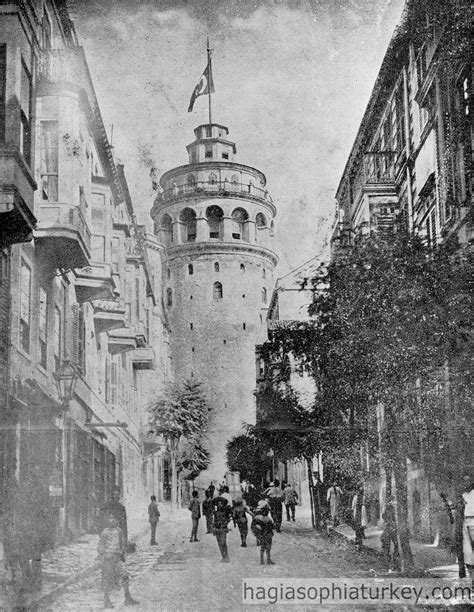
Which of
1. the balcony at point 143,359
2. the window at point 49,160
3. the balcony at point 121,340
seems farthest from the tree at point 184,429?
the window at point 49,160

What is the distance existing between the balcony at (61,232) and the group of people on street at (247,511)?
17.7ft

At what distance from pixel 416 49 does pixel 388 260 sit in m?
6.14

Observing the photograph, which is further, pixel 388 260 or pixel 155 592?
pixel 388 260

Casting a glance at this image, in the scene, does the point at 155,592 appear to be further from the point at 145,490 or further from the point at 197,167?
the point at 197,167

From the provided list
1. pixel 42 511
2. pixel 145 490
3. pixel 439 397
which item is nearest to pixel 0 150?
pixel 42 511

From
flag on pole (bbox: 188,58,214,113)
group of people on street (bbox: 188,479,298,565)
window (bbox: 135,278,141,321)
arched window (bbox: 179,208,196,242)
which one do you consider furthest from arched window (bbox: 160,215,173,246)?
group of people on street (bbox: 188,479,298,565)

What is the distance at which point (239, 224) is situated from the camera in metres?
19.3

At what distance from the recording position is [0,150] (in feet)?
47.7

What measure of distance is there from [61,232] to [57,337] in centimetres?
266

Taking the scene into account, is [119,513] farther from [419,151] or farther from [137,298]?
[419,151]

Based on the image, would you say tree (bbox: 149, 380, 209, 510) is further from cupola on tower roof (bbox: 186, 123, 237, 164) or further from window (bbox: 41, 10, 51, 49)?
window (bbox: 41, 10, 51, 49)

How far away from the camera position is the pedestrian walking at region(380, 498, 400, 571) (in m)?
15.7

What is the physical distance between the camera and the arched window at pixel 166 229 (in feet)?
61.3

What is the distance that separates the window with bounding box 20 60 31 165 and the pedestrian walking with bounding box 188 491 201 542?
7.05 meters
